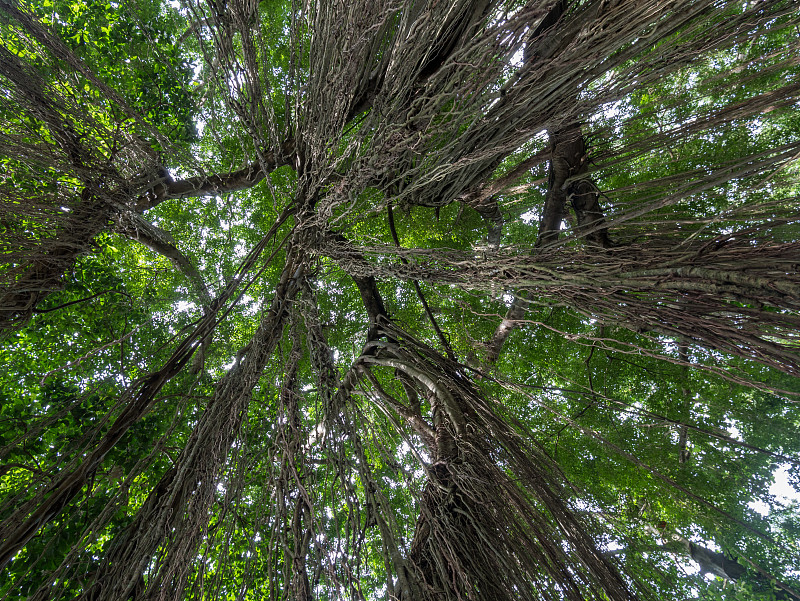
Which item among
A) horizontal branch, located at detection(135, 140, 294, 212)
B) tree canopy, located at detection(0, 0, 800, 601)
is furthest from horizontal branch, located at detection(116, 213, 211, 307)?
horizontal branch, located at detection(135, 140, 294, 212)

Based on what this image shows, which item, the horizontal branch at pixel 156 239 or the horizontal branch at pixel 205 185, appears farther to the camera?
the horizontal branch at pixel 205 185

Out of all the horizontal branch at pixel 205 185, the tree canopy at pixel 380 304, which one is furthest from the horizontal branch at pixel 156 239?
the horizontal branch at pixel 205 185

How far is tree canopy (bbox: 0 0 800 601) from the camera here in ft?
3.91

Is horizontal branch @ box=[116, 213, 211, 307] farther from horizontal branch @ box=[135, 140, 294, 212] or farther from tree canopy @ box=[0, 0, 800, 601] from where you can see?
horizontal branch @ box=[135, 140, 294, 212]

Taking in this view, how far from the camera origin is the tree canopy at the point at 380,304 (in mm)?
1191

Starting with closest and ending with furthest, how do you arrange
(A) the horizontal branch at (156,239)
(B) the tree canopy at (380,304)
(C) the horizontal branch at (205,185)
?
(B) the tree canopy at (380,304)
(A) the horizontal branch at (156,239)
(C) the horizontal branch at (205,185)

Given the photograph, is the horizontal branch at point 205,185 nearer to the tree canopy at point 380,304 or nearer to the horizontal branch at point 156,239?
the tree canopy at point 380,304

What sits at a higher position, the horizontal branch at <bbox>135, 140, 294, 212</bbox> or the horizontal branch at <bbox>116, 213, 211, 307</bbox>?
the horizontal branch at <bbox>135, 140, 294, 212</bbox>

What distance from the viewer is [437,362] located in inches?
84.6

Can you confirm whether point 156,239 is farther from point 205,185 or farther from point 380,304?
point 380,304

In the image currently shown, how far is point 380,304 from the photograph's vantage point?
3029 millimetres

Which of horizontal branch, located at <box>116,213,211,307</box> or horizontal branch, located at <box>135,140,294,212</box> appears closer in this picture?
horizontal branch, located at <box>116,213,211,307</box>

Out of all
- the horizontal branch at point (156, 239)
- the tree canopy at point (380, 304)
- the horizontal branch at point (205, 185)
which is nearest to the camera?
the tree canopy at point (380, 304)

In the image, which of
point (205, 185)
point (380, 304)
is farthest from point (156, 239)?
point (380, 304)
